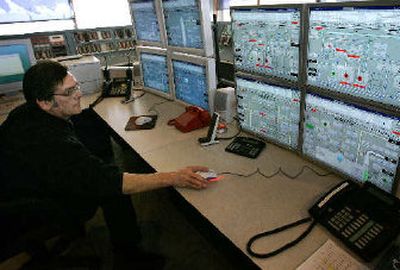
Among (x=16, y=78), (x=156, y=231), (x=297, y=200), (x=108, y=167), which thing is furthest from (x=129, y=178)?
(x=16, y=78)

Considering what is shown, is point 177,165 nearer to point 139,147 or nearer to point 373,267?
point 139,147

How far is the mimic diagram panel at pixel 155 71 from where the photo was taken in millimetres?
2239

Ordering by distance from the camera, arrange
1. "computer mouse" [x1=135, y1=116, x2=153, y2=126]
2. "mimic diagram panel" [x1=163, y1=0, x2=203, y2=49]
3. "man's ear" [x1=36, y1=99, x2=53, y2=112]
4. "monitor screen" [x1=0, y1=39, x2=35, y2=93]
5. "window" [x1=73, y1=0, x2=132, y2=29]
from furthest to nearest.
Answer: "window" [x1=73, y1=0, x2=132, y2=29] < "monitor screen" [x1=0, y1=39, x2=35, y2=93] < "computer mouse" [x1=135, y1=116, x2=153, y2=126] < "mimic diagram panel" [x1=163, y1=0, x2=203, y2=49] < "man's ear" [x1=36, y1=99, x2=53, y2=112]

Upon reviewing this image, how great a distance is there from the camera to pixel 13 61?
2570mm

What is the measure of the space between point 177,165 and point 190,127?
1.33 ft

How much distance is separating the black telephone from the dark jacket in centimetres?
84

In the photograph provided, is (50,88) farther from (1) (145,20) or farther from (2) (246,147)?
(1) (145,20)

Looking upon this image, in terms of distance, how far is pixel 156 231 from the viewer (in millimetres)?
2045

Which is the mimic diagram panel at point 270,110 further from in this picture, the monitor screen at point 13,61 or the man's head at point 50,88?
the monitor screen at point 13,61

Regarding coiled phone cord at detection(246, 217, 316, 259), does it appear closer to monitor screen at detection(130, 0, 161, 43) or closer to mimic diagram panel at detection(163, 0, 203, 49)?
mimic diagram panel at detection(163, 0, 203, 49)

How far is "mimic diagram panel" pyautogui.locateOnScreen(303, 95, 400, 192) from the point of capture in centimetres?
102

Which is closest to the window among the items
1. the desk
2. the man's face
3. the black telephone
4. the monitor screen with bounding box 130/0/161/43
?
the monitor screen with bounding box 130/0/161/43

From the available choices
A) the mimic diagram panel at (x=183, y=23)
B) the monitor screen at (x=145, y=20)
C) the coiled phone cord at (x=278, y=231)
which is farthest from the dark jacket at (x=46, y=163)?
the monitor screen at (x=145, y=20)

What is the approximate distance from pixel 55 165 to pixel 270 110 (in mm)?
992
